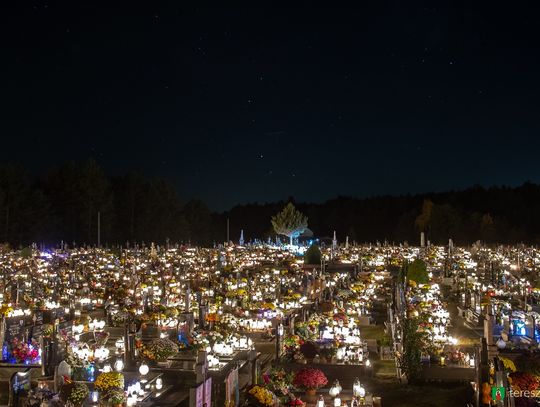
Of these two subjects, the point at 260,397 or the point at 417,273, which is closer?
the point at 260,397

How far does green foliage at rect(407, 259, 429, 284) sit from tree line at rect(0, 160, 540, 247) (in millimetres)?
36108

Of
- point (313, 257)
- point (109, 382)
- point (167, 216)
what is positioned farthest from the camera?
point (167, 216)

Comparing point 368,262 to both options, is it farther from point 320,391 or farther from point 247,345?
point 320,391

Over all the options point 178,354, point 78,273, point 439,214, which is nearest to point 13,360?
point 178,354

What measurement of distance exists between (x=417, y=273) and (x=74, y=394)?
18.6 metres

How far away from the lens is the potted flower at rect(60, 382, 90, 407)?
35.2 ft

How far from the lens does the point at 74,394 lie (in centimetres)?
1078

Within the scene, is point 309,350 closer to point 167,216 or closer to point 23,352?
point 23,352

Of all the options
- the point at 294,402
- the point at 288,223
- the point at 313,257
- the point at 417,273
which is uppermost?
the point at 288,223

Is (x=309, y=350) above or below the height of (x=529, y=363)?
below

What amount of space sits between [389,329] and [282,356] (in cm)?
500

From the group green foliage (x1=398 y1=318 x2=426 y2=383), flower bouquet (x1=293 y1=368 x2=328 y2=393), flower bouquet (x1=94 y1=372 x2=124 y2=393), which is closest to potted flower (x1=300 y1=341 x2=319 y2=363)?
green foliage (x1=398 y1=318 x2=426 y2=383)

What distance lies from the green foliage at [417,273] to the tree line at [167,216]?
3611 cm

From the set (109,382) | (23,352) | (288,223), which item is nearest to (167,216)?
(288,223)
